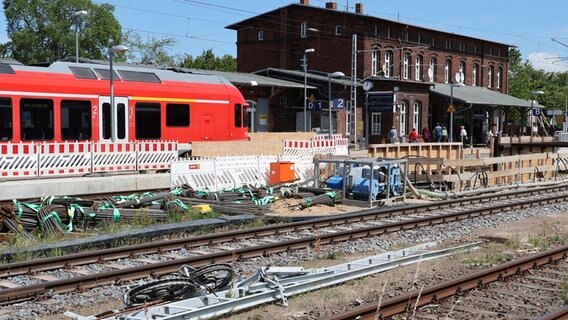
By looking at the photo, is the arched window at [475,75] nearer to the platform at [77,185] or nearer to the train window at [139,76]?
the train window at [139,76]

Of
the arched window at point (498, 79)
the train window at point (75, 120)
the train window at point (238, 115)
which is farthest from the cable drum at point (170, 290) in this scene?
the arched window at point (498, 79)


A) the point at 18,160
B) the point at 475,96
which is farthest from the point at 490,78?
the point at 18,160

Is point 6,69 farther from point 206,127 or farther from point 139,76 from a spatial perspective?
point 206,127

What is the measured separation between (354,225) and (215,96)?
13105mm

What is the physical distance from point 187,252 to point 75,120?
39.7ft

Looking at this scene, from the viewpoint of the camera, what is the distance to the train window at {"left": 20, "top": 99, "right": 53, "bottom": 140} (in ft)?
67.8

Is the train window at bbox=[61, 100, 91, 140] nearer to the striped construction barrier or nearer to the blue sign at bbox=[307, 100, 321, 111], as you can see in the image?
the striped construction barrier

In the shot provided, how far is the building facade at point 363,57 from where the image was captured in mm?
49344

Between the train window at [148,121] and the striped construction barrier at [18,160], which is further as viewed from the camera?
the train window at [148,121]

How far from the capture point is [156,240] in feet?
43.0

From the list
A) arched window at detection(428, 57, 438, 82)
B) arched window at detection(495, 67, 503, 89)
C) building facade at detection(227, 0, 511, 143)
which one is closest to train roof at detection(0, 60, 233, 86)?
building facade at detection(227, 0, 511, 143)

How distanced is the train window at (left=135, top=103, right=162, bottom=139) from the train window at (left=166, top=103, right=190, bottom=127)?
0.43 meters

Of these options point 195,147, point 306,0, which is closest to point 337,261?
point 195,147

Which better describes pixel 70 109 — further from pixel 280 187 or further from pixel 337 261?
pixel 337 261
